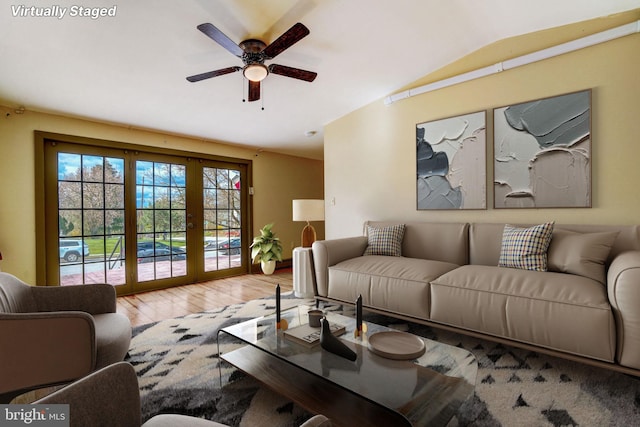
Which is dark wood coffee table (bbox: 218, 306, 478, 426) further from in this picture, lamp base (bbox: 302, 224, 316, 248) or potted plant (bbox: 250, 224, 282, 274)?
potted plant (bbox: 250, 224, 282, 274)

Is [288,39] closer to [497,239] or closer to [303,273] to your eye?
[303,273]

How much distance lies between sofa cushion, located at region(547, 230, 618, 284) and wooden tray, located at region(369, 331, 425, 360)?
144 cm

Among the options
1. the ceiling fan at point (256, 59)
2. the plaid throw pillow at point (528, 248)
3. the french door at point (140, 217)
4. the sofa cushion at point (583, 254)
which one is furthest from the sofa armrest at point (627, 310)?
the french door at point (140, 217)

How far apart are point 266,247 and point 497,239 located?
338 cm

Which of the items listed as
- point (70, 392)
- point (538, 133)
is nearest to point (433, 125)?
point (538, 133)

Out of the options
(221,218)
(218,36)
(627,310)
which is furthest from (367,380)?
(221,218)

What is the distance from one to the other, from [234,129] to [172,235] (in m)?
1.79

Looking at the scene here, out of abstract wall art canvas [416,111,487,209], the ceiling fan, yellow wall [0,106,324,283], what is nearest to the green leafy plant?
yellow wall [0,106,324,283]

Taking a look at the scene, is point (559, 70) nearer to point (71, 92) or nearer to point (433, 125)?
point (433, 125)

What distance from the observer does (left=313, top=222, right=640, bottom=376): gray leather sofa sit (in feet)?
5.48

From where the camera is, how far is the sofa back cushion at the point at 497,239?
228 centimetres

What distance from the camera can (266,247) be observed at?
505cm

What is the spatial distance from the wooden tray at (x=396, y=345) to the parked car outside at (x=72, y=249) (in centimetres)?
378

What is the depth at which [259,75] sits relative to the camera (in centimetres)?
247
